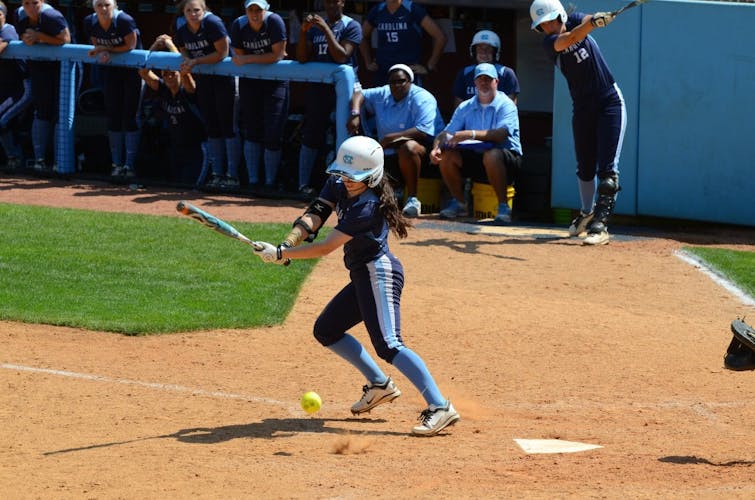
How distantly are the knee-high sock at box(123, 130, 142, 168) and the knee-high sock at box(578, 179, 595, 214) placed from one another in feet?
17.9

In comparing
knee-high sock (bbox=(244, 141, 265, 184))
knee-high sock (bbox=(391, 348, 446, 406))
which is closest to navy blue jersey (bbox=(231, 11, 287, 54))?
knee-high sock (bbox=(244, 141, 265, 184))

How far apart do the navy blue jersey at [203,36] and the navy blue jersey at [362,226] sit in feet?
23.2

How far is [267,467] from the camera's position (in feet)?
20.4

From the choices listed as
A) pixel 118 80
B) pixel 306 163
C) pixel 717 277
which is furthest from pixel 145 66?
pixel 717 277

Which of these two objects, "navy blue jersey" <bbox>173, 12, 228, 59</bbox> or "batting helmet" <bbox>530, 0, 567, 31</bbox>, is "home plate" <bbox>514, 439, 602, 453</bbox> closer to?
"batting helmet" <bbox>530, 0, 567, 31</bbox>

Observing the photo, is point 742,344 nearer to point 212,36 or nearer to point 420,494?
point 420,494

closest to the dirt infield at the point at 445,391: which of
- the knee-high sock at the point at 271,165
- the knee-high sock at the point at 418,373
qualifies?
the knee-high sock at the point at 418,373

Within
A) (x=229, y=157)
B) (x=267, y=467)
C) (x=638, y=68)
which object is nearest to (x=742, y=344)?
(x=267, y=467)

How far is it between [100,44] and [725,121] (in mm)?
6993

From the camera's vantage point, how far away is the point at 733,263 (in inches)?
440

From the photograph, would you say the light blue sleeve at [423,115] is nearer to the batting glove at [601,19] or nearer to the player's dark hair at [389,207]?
the batting glove at [601,19]

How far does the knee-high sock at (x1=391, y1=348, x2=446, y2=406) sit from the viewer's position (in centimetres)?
688

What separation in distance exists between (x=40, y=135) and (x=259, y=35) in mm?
3219

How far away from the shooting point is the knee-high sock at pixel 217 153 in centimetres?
1388
